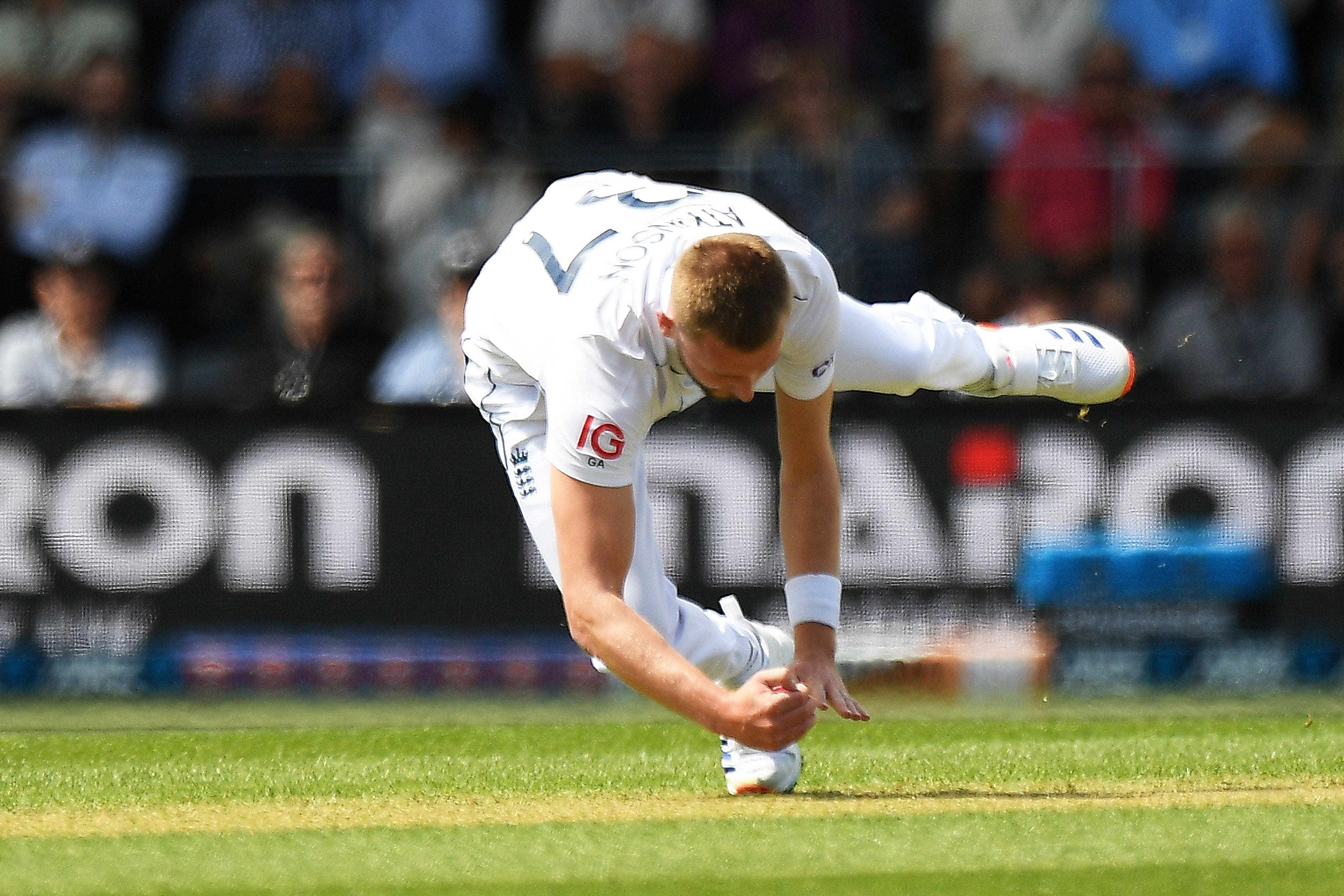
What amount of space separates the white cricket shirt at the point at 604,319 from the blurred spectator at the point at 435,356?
3.13 meters

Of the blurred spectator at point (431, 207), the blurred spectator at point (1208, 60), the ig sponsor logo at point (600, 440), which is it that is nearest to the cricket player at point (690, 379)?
the ig sponsor logo at point (600, 440)

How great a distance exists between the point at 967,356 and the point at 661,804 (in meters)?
1.66

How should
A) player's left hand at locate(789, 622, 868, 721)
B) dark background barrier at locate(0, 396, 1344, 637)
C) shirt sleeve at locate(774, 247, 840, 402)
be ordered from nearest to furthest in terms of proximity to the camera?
shirt sleeve at locate(774, 247, 840, 402) < player's left hand at locate(789, 622, 868, 721) < dark background barrier at locate(0, 396, 1344, 637)

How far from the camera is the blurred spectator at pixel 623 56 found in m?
10.4

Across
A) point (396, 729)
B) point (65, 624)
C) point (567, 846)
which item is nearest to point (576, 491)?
point (567, 846)

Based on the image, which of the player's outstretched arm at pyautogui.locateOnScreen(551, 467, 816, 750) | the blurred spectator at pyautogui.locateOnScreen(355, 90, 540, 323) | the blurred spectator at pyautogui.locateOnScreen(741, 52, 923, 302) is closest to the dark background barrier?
the blurred spectator at pyautogui.locateOnScreen(741, 52, 923, 302)

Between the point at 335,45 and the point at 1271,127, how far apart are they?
4.94 meters

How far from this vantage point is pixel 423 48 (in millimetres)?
10773

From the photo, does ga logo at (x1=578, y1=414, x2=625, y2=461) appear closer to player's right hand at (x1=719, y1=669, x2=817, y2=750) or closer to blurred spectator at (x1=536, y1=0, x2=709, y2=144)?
player's right hand at (x1=719, y1=669, x2=817, y2=750)

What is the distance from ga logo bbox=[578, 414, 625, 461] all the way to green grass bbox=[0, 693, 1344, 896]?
89 cm

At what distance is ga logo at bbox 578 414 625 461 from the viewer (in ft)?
15.1

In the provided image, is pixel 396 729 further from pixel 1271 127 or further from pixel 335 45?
pixel 1271 127

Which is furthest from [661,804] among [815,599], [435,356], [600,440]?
[435,356]

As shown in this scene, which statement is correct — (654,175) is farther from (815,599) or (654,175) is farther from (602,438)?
(602,438)
